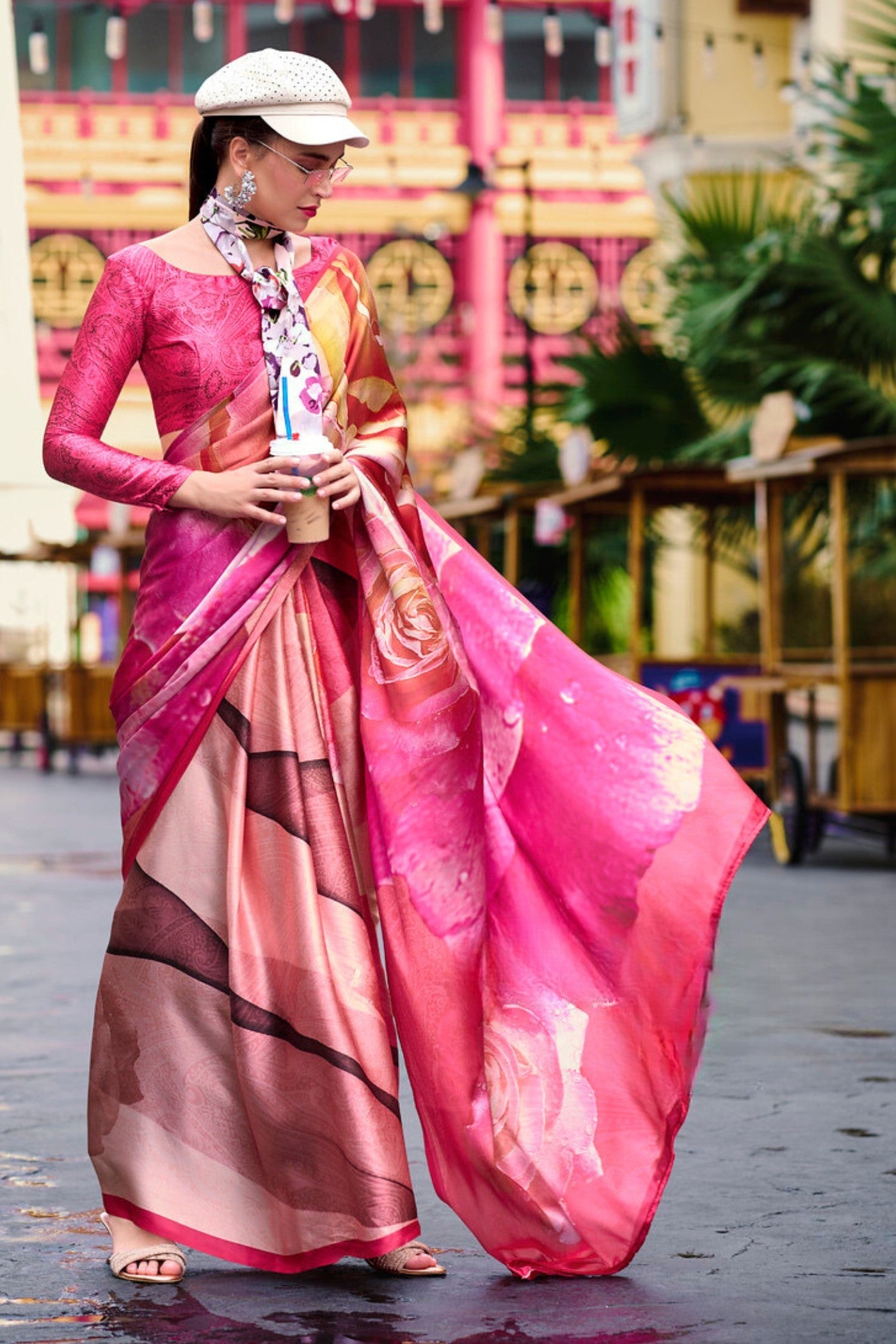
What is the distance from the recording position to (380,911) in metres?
3.92

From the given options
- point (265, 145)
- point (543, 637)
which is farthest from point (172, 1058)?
point (265, 145)

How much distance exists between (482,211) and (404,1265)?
140 feet

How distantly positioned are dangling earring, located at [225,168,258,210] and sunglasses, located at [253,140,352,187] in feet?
0.17

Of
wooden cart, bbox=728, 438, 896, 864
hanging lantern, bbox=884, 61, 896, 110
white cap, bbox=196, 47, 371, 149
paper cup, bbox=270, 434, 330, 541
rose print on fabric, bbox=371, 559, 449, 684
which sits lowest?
wooden cart, bbox=728, 438, 896, 864

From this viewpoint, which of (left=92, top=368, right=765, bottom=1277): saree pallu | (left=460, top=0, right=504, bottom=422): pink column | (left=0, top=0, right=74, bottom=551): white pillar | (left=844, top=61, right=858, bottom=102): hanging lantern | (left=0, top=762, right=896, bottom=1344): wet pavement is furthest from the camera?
(left=460, top=0, right=504, bottom=422): pink column

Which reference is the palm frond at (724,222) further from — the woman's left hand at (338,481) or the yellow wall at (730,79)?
the woman's left hand at (338,481)

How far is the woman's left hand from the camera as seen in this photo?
152 inches

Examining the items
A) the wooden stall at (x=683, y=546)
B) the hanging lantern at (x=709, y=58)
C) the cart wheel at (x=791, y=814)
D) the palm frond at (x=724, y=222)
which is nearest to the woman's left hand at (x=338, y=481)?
the wooden stall at (x=683, y=546)

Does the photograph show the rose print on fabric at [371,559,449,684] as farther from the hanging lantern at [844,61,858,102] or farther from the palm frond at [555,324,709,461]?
the palm frond at [555,324,709,461]

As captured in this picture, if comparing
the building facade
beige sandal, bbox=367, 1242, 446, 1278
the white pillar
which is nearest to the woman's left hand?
beige sandal, bbox=367, 1242, 446, 1278

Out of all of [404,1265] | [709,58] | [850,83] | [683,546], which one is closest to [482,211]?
[709,58]

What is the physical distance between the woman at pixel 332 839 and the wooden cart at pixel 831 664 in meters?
8.31

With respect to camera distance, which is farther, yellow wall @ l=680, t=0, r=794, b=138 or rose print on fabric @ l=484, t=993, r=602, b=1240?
yellow wall @ l=680, t=0, r=794, b=138

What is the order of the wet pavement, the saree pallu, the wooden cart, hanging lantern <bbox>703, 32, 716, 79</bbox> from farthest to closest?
hanging lantern <bbox>703, 32, 716, 79</bbox> → the wooden cart → the saree pallu → the wet pavement
